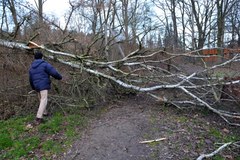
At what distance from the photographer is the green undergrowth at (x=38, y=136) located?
4668 mm

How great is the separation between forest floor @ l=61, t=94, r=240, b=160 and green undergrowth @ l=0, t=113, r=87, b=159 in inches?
11.7

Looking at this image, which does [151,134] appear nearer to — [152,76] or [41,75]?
[152,76]

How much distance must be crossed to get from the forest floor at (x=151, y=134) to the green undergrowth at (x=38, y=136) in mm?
296

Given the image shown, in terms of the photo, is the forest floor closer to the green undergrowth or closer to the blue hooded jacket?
the green undergrowth

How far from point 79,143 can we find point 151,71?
3.54 metres

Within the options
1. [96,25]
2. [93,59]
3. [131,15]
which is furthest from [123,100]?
[131,15]

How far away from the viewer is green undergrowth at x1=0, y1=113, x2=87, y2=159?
15.3 ft

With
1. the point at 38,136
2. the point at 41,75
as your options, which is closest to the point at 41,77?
the point at 41,75

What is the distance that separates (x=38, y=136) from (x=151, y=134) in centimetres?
250

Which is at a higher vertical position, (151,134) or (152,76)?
(152,76)

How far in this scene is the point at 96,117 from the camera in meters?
6.21

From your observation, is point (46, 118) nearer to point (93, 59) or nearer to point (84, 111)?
point (84, 111)

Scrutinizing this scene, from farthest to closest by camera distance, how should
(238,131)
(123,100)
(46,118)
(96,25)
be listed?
1. (96,25)
2. (123,100)
3. (46,118)
4. (238,131)

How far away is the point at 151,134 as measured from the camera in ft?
16.6
